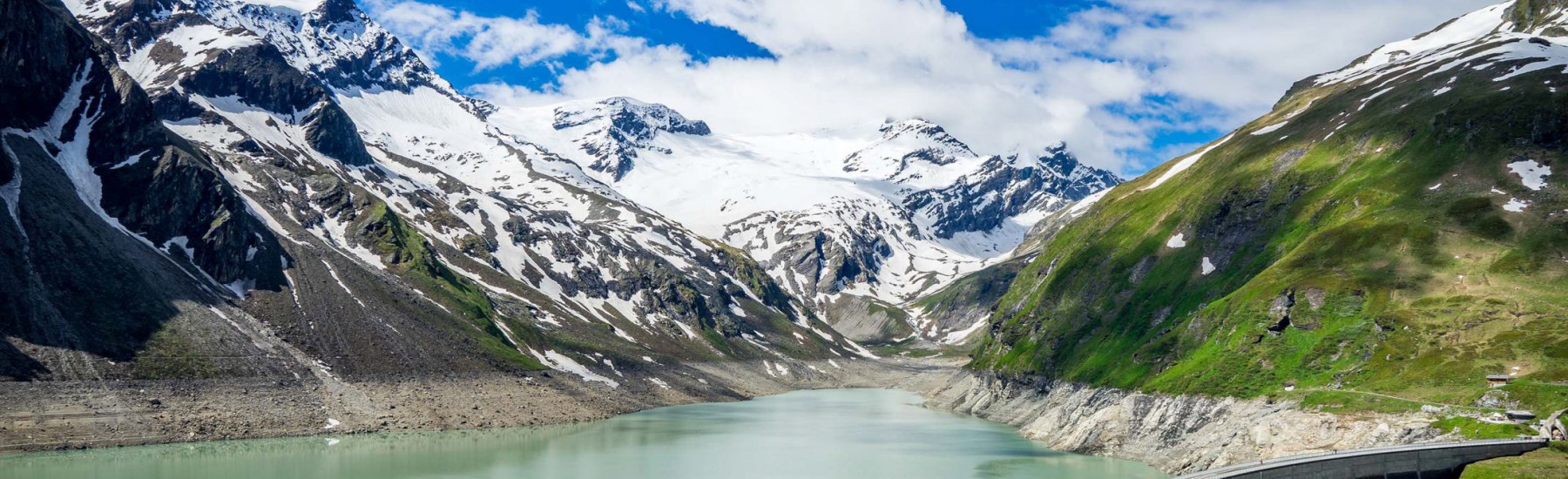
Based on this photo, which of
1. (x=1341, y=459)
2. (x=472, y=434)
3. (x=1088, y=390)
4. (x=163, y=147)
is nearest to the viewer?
(x=1341, y=459)

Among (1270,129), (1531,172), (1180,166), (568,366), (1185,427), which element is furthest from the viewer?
(1180,166)

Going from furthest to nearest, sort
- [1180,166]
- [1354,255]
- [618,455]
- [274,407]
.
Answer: [1180,166]
[274,407]
[618,455]
[1354,255]

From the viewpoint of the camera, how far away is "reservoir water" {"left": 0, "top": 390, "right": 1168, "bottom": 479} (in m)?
86.7

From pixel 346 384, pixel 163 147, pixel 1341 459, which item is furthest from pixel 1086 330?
pixel 163 147

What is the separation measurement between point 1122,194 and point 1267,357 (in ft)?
313

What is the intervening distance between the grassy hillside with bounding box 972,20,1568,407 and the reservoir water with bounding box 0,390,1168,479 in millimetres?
15043

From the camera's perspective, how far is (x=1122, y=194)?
176250 millimetres

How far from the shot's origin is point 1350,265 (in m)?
90.4

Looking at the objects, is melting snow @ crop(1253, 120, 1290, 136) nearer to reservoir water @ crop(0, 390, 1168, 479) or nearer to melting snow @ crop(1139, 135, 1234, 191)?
melting snow @ crop(1139, 135, 1234, 191)

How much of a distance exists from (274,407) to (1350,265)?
10987 cm

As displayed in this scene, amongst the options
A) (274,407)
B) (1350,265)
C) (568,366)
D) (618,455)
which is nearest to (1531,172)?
(1350,265)

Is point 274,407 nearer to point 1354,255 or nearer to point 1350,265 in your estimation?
point 1350,265

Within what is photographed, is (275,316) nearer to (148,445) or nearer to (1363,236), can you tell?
(148,445)

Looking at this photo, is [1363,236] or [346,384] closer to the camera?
[1363,236]
